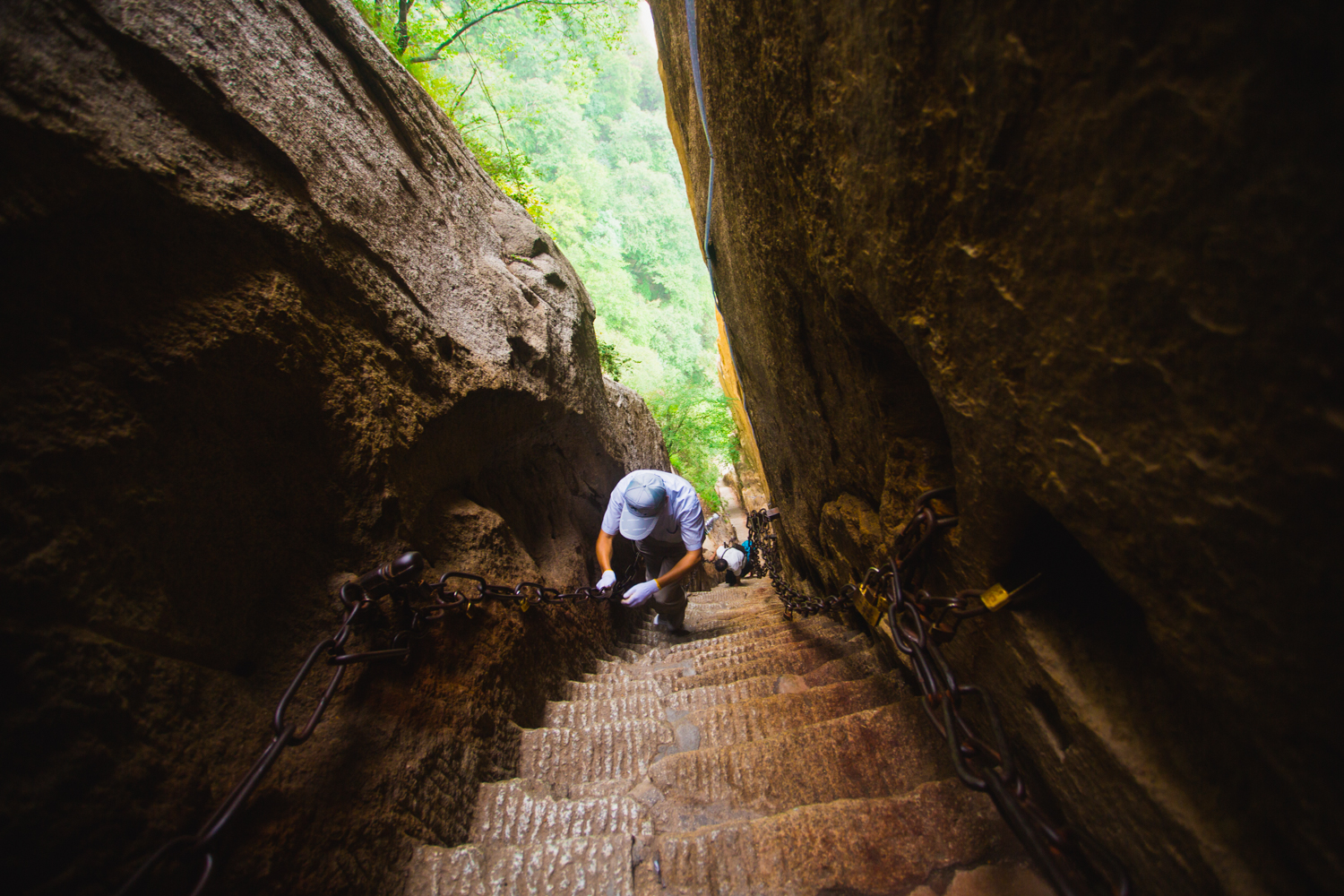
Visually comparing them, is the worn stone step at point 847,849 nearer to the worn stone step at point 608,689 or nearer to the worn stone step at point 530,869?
the worn stone step at point 530,869

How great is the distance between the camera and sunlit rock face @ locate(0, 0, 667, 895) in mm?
1047

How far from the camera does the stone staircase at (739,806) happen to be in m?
1.40

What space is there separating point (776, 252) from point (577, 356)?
2333mm

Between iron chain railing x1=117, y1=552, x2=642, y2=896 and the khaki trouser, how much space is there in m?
1.92

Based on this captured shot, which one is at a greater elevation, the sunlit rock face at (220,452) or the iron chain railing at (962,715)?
the sunlit rock face at (220,452)

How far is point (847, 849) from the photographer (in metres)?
1.42

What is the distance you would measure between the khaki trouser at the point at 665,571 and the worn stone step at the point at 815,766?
2.42m

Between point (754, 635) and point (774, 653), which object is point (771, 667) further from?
point (754, 635)

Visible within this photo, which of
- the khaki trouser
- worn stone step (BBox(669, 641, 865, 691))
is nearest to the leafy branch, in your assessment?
the khaki trouser

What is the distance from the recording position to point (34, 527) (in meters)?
1.03

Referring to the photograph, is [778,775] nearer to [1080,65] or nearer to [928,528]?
[928,528]

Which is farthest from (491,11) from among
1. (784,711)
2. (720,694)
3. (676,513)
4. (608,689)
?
(784,711)

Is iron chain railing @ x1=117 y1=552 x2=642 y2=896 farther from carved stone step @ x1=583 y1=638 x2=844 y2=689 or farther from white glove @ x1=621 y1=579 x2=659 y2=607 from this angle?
white glove @ x1=621 y1=579 x2=659 y2=607

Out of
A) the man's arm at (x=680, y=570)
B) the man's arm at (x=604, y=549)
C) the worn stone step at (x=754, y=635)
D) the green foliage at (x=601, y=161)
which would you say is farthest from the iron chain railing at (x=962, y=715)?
the green foliage at (x=601, y=161)
